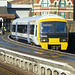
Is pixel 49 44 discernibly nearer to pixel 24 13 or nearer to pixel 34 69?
pixel 34 69

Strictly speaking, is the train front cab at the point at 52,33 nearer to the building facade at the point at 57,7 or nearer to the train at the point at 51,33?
the train at the point at 51,33

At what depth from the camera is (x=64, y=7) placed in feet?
260

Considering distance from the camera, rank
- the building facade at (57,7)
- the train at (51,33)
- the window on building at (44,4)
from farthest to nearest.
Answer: the window on building at (44,4) < the building facade at (57,7) < the train at (51,33)

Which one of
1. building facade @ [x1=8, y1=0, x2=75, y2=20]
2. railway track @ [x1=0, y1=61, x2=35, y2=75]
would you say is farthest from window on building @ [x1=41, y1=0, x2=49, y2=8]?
railway track @ [x1=0, y1=61, x2=35, y2=75]

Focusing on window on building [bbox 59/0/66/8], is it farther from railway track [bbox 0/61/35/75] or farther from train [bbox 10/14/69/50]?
railway track [bbox 0/61/35/75]

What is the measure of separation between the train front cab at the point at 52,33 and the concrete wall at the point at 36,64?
4414 mm

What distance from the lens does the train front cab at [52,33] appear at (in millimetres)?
26000

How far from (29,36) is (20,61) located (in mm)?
9914

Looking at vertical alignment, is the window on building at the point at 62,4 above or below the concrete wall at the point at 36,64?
above

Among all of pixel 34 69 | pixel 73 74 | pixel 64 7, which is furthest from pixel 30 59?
pixel 64 7

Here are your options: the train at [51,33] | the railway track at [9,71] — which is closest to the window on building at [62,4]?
the train at [51,33]

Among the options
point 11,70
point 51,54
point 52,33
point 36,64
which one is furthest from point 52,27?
point 36,64

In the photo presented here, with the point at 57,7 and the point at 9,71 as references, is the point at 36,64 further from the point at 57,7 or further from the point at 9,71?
the point at 57,7

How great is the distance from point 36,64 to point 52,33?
29.0 ft
